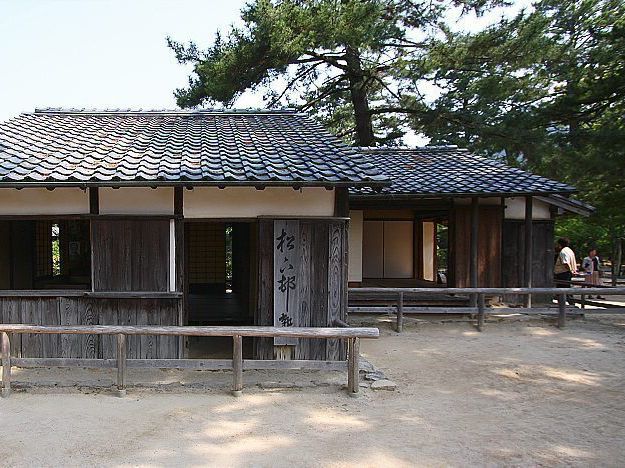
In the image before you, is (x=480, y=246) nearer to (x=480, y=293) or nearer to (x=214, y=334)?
(x=480, y=293)

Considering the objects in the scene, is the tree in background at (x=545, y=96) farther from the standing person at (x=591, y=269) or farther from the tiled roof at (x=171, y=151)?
the tiled roof at (x=171, y=151)

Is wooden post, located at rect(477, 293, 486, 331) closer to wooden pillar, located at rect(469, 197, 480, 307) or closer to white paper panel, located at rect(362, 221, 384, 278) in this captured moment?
wooden pillar, located at rect(469, 197, 480, 307)

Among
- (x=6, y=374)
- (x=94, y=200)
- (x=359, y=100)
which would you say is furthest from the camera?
(x=359, y=100)

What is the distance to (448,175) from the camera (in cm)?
1130

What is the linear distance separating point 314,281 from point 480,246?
5969mm

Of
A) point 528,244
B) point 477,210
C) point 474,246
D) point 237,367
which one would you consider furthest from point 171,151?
point 528,244

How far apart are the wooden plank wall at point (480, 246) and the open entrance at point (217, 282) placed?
4.81 m

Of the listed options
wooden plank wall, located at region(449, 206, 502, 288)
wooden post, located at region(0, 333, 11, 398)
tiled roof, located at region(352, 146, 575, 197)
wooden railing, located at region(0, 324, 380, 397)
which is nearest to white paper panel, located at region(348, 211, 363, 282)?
tiled roof, located at region(352, 146, 575, 197)

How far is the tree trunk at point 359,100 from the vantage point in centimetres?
1820

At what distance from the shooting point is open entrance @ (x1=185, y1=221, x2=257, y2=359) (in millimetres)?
8299

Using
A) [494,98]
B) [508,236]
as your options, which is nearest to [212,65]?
[494,98]

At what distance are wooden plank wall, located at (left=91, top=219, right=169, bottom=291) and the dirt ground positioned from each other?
1.28 metres

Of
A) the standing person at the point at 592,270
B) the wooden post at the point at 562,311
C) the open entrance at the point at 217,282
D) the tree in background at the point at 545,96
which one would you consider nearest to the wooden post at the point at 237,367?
the open entrance at the point at 217,282

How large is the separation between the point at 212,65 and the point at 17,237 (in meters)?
8.90
